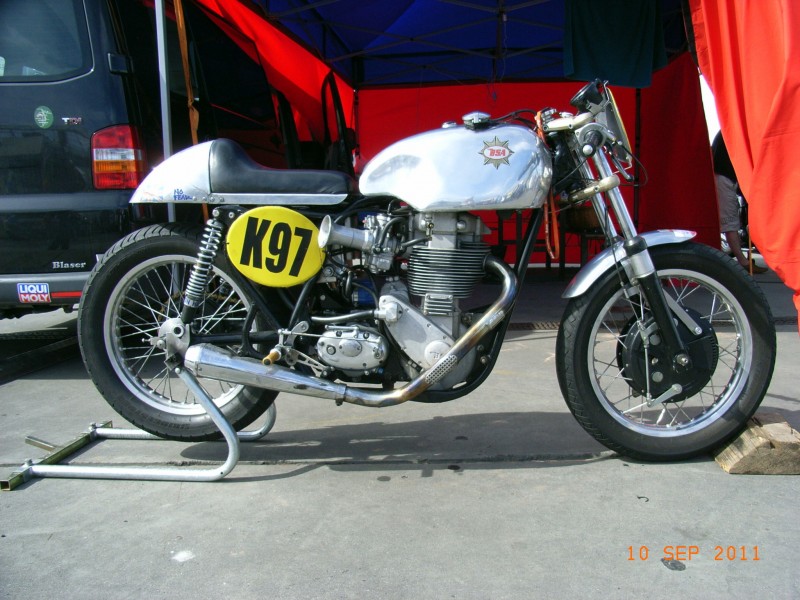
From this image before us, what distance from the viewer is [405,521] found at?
2.06 m

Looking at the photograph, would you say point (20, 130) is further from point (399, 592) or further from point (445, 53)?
point (445, 53)

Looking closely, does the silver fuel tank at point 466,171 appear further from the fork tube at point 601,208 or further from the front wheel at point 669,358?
the front wheel at point 669,358

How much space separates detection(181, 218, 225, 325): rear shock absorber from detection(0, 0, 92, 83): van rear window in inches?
67.9

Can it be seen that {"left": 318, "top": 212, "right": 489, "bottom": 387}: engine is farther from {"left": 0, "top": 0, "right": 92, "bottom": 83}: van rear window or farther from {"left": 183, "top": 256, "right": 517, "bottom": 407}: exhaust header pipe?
{"left": 0, "top": 0, "right": 92, "bottom": 83}: van rear window

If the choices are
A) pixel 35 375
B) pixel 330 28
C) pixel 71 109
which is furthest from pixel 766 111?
pixel 330 28

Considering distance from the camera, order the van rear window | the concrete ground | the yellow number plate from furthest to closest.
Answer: the van rear window → the yellow number plate → the concrete ground

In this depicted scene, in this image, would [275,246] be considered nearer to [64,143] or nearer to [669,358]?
[669,358]

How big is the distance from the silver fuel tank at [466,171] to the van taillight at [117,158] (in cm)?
180

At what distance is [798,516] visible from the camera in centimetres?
203

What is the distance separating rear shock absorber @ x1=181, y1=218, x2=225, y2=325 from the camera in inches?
94.2

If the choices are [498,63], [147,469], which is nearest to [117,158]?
[147,469]
